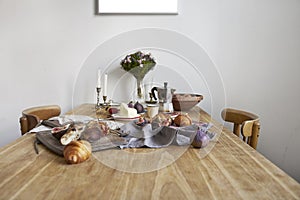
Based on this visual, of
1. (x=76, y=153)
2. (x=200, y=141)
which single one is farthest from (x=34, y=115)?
(x=200, y=141)

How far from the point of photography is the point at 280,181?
0.57 metres

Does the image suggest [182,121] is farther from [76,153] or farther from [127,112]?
[76,153]

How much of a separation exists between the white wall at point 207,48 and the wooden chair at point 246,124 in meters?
0.41

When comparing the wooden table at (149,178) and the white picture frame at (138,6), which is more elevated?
the white picture frame at (138,6)

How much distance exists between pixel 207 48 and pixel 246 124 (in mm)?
849

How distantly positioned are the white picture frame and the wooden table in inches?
48.5

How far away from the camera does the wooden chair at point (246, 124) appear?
1.05 metres

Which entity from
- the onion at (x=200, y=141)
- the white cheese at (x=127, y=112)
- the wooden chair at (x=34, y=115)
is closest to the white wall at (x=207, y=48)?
the wooden chair at (x=34, y=115)

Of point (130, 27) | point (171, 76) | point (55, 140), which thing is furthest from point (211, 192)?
point (130, 27)

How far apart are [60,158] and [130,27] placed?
4.16ft

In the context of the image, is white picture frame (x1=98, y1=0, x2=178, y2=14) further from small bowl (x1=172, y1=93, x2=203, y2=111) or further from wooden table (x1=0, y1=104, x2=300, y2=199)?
wooden table (x1=0, y1=104, x2=300, y2=199)

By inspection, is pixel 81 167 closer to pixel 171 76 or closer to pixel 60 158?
pixel 60 158

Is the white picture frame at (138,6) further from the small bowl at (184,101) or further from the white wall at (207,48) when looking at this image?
the small bowl at (184,101)

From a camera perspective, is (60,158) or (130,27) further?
(130,27)
